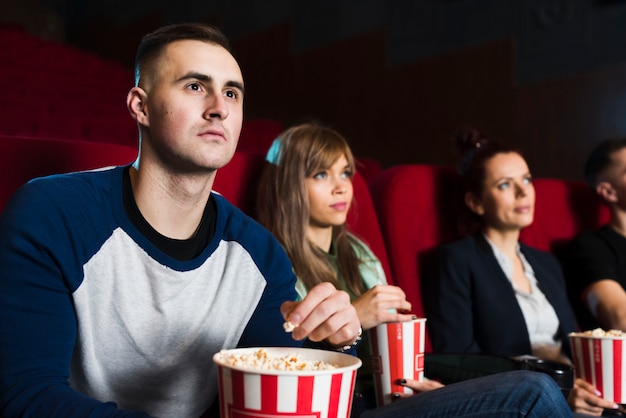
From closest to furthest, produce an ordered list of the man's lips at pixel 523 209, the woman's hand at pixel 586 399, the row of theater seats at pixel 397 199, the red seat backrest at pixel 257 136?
1. the row of theater seats at pixel 397 199
2. the woman's hand at pixel 586 399
3. the man's lips at pixel 523 209
4. the red seat backrest at pixel 257 136

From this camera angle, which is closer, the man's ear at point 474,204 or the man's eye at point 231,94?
the man's eye at point 231,94

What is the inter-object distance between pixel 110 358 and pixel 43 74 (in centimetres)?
218

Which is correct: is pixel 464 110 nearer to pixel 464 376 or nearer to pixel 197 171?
pixel 464 376

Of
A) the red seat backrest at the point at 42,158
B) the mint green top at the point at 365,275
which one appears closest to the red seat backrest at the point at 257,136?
the mint green top at the point at 365,275

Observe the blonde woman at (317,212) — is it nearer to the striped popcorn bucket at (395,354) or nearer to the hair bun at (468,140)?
the striped popcorn bucket at (395,354)

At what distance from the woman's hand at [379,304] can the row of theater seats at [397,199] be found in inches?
10.1

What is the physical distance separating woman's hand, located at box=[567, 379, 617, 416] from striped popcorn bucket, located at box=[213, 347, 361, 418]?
0.46m

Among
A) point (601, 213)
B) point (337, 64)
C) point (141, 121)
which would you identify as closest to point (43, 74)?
point (337, 64)

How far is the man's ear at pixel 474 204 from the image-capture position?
1.12m

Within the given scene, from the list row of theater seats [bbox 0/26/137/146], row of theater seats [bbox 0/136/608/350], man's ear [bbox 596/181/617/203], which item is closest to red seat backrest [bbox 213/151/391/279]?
row of theater seats [bbox 0/136/608/350]

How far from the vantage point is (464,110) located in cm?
237

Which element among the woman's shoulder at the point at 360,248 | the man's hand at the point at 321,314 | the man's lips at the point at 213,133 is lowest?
the man's hand at the point at 321,314

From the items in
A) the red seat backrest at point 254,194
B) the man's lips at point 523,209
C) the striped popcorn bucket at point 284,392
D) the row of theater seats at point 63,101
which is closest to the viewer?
the striped popcorn bucket at point 284,392

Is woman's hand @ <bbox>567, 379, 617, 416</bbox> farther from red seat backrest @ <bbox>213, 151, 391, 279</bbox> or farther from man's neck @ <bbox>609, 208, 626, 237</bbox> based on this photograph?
man's neck @ <bbox>609, 208, 626, 237</bbox>
